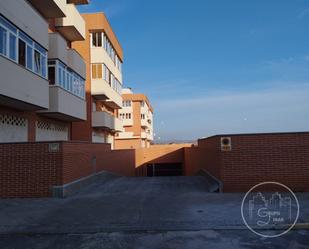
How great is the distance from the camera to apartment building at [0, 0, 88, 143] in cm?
1241

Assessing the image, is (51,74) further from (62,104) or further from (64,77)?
(62,104)

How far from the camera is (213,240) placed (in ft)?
20.0

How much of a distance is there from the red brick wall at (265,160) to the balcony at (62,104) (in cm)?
931

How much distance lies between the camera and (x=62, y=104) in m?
17.4

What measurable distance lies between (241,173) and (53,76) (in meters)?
11.2

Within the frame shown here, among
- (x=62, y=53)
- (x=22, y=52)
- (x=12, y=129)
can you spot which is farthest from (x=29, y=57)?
(x=62, y=53)

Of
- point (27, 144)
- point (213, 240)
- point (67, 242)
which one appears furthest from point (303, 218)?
point (27, 144)

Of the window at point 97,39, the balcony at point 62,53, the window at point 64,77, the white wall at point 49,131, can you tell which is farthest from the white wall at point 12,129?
the window at point 97,39

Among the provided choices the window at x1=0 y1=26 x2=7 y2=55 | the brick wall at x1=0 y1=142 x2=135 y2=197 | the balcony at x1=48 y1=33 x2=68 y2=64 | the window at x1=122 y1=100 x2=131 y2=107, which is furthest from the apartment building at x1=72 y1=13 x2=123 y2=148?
the window at x1=122 y1=100 x2=131 y2=107

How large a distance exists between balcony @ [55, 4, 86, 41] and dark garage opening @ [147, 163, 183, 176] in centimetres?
2214

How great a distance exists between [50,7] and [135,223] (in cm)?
1295

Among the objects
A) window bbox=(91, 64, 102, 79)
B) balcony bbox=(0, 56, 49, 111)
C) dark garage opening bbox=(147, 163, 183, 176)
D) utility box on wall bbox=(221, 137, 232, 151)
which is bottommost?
dark garage opening bbox=(147, 163, 183, 176)

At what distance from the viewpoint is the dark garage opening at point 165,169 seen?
131 ft

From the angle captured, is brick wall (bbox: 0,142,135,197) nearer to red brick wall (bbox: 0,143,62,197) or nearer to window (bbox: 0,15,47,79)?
red brick wall (bbox: 0,143,62,197)
